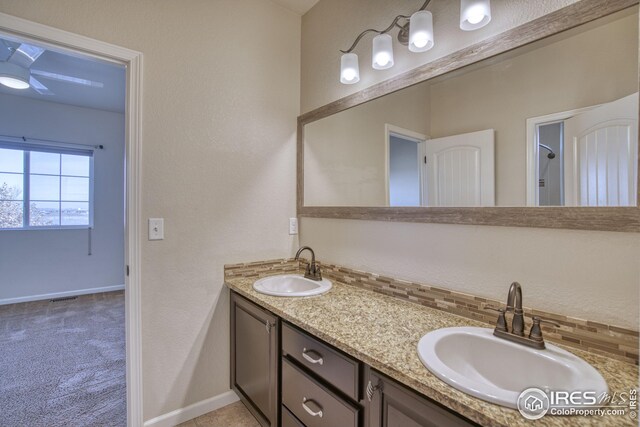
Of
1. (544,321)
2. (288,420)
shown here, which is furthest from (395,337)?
(288,420)

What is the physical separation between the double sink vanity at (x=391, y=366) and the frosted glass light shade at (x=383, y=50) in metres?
1.23

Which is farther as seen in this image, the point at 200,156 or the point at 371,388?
the point at 200,156

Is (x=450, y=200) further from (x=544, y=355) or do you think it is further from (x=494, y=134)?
(x=544, y=355)

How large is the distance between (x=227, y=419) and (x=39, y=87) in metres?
4.23

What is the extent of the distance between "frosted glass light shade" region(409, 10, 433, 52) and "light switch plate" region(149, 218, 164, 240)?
1.63 meters

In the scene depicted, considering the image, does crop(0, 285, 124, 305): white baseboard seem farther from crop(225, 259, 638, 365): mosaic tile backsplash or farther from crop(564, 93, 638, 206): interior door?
crop(564, 93, 638, 206): interior door

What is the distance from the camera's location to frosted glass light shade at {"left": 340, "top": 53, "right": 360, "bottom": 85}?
1.71 m

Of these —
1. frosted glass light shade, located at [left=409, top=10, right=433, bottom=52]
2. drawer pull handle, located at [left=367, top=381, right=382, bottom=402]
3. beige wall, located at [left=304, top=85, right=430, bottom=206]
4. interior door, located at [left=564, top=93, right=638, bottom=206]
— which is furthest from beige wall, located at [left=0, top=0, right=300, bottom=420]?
interior door, located at [left=564, top=93, right=638, bottom=206]

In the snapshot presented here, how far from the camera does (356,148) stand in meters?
1.88

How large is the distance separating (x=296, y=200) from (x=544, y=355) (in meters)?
1.70

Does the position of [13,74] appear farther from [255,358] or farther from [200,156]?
[255,358]

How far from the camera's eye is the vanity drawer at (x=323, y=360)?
3.39 feet

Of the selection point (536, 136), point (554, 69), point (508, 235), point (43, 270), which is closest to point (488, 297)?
point (508, 235)

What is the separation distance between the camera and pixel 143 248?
167 cm
